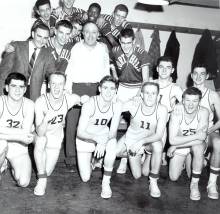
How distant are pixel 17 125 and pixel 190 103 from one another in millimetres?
1975

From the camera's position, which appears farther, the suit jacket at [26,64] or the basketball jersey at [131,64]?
the basketball jersey at [131,64]

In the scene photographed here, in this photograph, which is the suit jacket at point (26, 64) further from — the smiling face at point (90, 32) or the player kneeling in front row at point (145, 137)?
the player kneeling in front row at point (145, 137)

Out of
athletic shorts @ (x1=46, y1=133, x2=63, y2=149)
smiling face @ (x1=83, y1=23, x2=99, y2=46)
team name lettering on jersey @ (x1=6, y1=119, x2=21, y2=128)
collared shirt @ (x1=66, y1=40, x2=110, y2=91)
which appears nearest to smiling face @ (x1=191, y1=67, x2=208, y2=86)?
collared shirt @ (x1=66, y1=40, x2=110, y2=91)

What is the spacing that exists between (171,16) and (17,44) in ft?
12.2

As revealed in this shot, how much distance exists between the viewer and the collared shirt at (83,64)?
171 inches

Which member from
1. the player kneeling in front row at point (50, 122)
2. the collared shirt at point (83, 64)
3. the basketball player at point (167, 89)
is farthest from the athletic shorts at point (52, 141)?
the basketball player at point (167, 89)

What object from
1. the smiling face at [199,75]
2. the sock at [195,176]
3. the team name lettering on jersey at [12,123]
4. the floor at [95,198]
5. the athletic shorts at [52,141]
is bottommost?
the floor at [95,198]

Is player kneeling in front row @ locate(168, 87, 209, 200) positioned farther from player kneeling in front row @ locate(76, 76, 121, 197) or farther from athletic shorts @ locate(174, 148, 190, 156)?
player kneeling in front row @ locate(76, 76, 121, 197)

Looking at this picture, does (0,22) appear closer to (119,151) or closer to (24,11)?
(24,11)

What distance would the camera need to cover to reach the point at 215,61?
6258 millimetres

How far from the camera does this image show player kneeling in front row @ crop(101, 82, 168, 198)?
371 centimetres

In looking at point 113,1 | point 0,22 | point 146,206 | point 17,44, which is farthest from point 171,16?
point 146,206

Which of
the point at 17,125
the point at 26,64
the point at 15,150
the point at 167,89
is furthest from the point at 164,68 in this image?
the point at 15,150

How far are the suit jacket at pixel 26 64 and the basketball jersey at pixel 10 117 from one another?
51 cm
